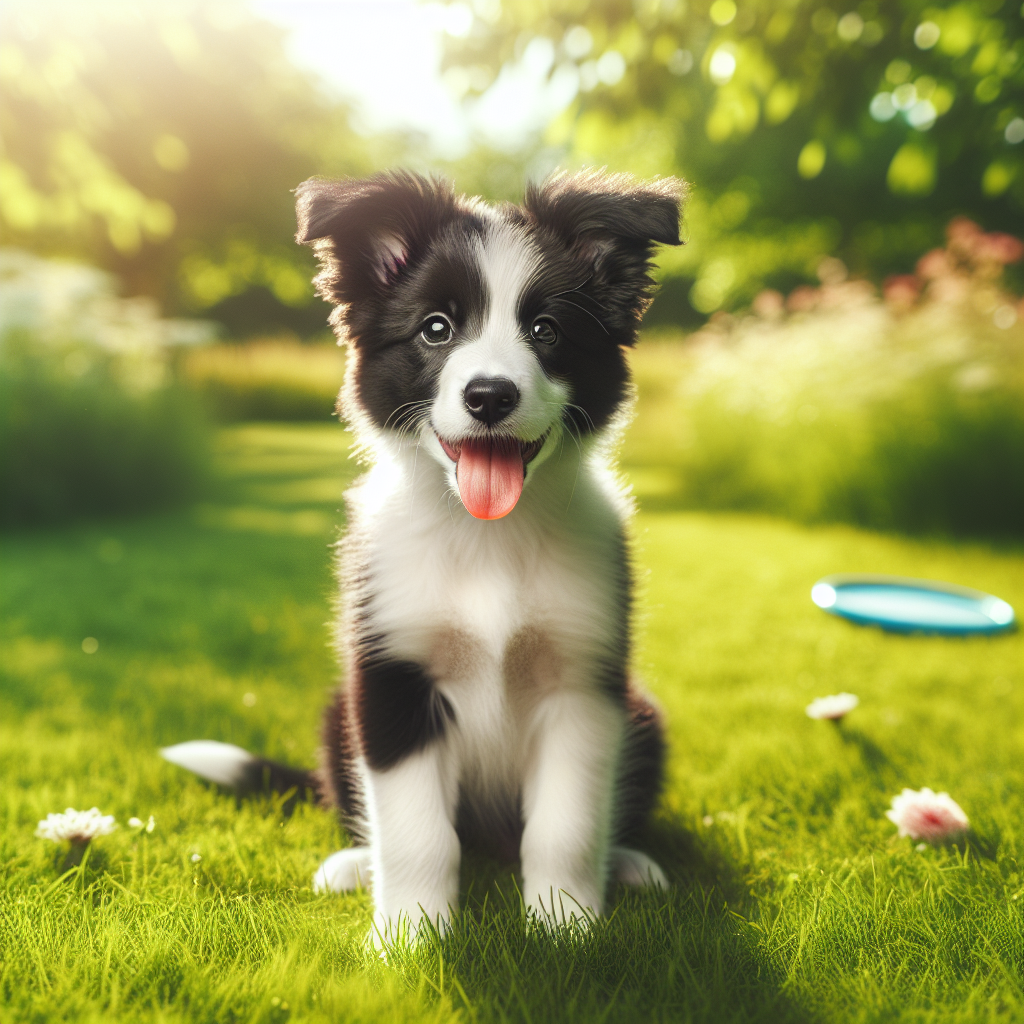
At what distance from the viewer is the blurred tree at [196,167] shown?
6.12m

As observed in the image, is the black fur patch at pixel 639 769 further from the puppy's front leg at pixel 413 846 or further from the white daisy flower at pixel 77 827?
the white daisy flower at pixel 77 827

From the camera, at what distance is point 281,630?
478cm

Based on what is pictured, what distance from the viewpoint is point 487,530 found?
1891mm

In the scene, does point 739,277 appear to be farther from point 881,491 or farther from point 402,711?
point 402,711

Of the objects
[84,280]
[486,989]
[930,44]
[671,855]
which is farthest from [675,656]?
[84,280]

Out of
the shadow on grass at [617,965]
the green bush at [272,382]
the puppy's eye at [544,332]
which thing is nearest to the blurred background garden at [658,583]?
the shadow on grass at [617,965]

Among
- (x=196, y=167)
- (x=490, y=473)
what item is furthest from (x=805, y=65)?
(x=196, y=167)

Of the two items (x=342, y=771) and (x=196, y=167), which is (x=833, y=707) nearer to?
(x=342, y=771)

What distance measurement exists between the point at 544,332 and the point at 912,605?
416cm

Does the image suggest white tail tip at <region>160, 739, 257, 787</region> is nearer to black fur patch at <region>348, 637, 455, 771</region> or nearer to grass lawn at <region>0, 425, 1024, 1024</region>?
grass lawn at <region>0, 425, 1024, 1024</region>

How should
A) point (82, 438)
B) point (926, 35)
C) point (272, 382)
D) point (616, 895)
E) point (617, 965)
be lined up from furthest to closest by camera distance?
point (272, 382)
point (82, 438)
point (926, 35)
point (616, 895)
point (617, 965)

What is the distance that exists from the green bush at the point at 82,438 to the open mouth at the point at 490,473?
7370 millimetres

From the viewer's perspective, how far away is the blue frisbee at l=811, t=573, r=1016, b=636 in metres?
4.66

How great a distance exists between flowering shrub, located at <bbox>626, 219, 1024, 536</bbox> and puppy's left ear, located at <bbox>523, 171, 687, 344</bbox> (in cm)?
636
